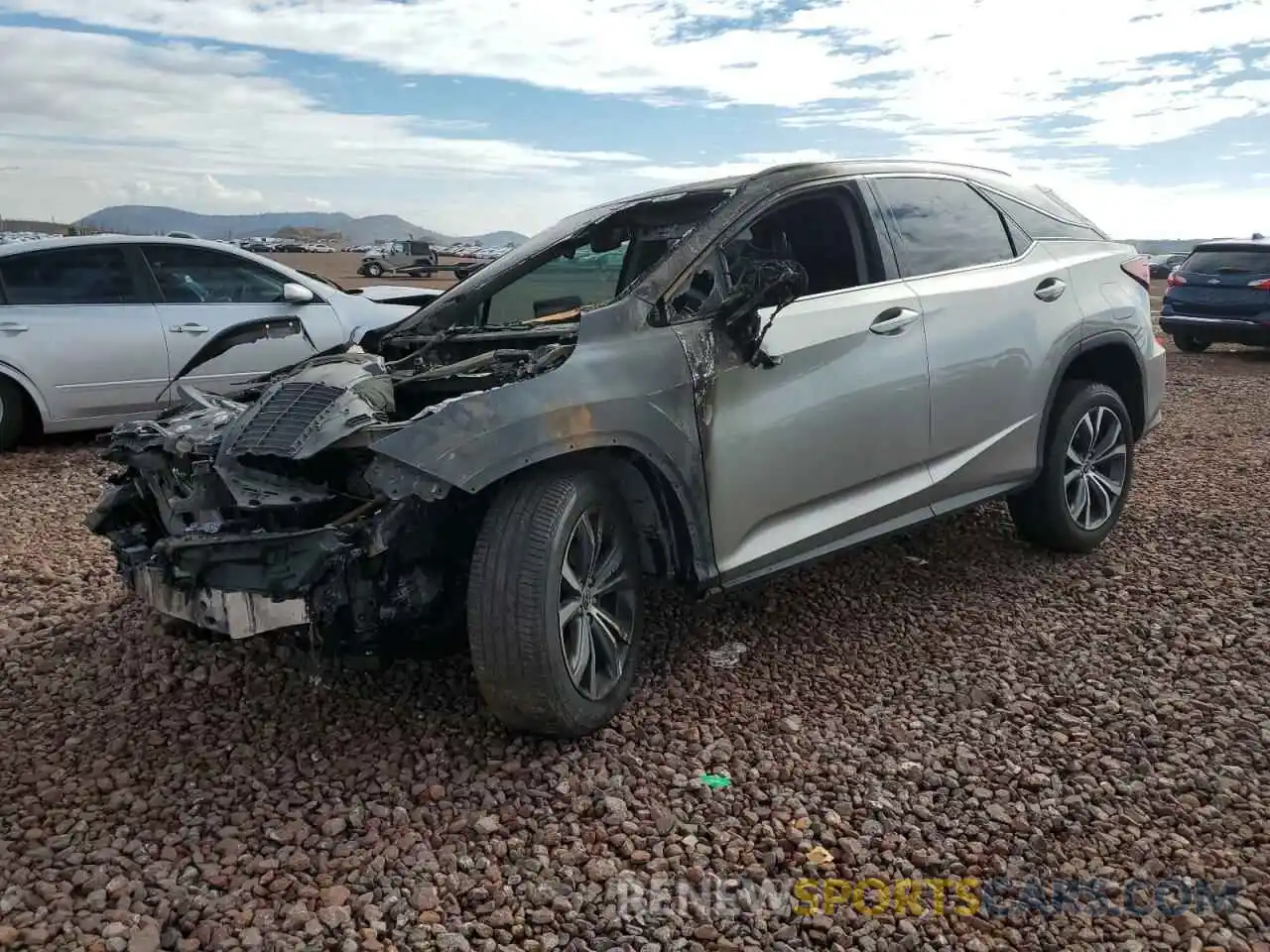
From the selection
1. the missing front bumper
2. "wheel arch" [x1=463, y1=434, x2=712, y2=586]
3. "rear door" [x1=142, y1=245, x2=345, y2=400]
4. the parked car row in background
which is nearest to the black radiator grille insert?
the missing front bumper

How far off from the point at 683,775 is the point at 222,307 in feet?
19.2

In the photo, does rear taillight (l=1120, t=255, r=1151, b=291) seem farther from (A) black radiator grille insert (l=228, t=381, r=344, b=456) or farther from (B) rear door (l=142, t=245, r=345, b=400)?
(B) rear door (l=142, t=245, r=345, b=400)

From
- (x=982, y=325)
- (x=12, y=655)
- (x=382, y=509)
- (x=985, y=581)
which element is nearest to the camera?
(x=382, y=509)

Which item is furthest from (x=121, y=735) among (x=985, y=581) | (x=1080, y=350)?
(x=1080, y=350)

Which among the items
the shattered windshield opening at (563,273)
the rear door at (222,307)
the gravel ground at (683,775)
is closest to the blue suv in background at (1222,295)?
the gravel ground at (683,775)

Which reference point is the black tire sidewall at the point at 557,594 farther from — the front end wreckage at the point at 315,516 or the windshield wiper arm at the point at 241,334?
the windshield wiper arm at the point at 241,334

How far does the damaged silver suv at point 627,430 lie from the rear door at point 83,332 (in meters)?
3.08

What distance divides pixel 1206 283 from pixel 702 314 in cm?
1176

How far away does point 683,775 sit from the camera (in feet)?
10.4

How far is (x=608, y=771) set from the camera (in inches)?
125

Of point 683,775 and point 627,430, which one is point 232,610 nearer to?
point 627,430

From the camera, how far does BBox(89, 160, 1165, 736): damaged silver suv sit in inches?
119

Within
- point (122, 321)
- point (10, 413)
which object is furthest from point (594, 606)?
point (10, 413)

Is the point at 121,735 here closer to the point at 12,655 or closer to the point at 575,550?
the point at 12,655
